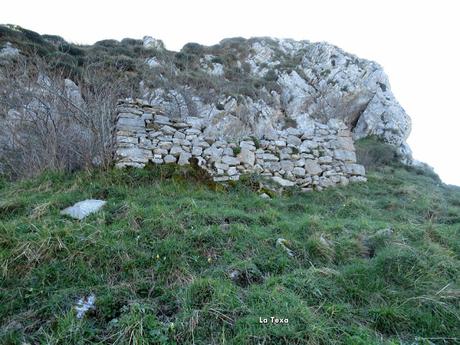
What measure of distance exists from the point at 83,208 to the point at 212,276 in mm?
2458

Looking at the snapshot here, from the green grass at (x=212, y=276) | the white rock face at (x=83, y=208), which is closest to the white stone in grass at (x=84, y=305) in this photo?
the green grass at (x=212, y=276)

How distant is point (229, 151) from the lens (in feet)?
22.4

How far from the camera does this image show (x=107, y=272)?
302 cm

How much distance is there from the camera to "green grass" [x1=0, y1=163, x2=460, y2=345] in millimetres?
2332

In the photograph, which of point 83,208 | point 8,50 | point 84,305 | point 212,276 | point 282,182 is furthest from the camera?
point 8,50

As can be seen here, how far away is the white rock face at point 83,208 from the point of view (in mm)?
4156

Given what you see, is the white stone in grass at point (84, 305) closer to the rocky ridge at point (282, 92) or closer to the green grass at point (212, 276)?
the green grass at point (212, 276)

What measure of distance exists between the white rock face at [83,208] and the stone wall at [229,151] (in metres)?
1.60

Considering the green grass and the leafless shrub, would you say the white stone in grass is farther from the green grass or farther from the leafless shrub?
the leafless shrub

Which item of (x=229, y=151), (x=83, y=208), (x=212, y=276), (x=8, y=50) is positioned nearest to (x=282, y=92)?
(x=229, y=151)

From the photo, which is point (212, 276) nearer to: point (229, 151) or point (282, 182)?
point (229, 151)

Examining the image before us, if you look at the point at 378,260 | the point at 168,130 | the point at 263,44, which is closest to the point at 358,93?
the point at 263,44

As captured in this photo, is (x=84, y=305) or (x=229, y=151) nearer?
(x=84, y=305)

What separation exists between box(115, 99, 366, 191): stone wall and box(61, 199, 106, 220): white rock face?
1.60 metres
